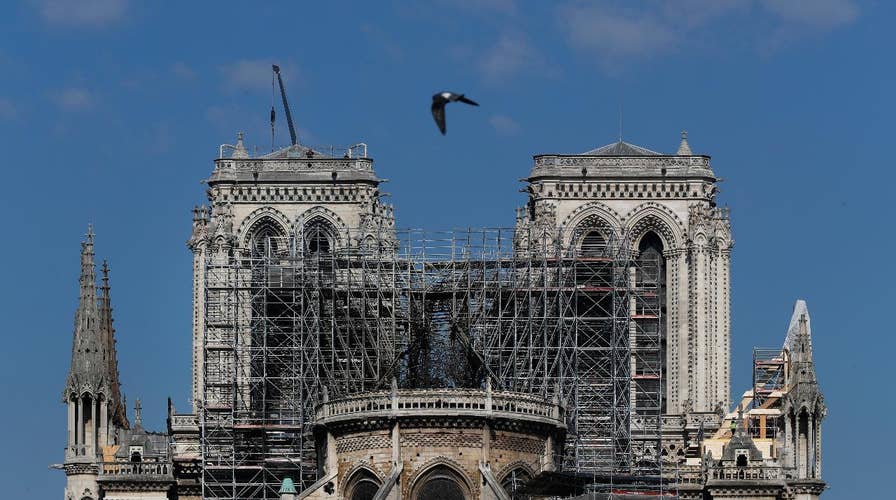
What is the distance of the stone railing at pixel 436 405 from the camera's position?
460ft

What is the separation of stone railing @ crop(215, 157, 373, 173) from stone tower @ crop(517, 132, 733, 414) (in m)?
8.62

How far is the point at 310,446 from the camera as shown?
497 feet

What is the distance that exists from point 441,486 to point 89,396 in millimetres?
20791

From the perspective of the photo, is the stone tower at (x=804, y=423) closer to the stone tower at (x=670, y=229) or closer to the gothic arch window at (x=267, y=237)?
the stone tower at (x=670, y=229)

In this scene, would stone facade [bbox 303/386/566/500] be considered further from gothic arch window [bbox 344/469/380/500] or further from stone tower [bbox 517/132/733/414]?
stone tower [bbox 517/132/733/414]

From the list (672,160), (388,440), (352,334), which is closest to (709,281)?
(672,160)

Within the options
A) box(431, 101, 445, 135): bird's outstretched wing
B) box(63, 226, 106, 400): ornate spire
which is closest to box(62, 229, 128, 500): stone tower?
box(63, 226, 106, 400): ornate spire

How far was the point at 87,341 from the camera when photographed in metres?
156

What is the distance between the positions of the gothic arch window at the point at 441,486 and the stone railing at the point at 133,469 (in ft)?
44.8

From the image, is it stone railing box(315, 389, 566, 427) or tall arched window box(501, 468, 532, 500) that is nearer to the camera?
stone railing box(315, 389, 566, 427)

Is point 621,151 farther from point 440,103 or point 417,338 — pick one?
point 440,103

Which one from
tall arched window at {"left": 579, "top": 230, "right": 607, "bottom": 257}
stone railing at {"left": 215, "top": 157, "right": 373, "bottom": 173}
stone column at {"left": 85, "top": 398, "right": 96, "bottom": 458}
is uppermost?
stone railing at {"left": 215, "top": 157, "right": 373, "bottom": 173}

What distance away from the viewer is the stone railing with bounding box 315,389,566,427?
460 ft

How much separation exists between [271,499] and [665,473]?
637 inches
